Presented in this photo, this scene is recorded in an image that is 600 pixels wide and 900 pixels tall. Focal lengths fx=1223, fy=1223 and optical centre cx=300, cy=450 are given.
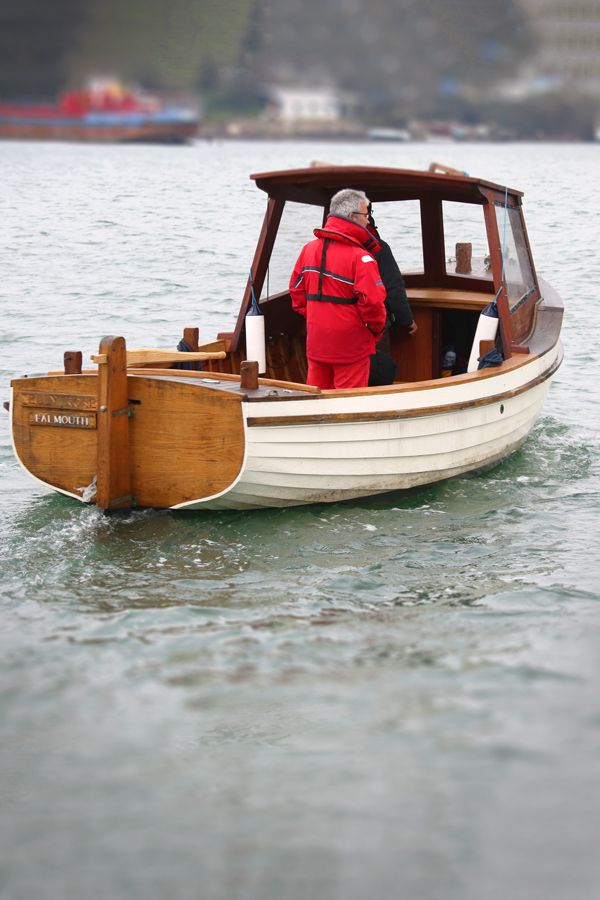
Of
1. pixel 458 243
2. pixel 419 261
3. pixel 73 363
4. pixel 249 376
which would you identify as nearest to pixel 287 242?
pixel 419 261

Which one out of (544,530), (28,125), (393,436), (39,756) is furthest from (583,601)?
(28,125)

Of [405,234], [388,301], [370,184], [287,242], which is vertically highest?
[370,184]

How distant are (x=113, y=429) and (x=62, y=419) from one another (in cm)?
37

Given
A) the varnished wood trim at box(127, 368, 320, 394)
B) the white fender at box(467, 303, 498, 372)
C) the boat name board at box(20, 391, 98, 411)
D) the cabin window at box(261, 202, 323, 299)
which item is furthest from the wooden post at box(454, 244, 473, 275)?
the boat name board at box(20, 391, 98, 411)

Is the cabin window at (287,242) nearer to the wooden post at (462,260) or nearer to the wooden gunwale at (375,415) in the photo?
the wooden post at (462,260)

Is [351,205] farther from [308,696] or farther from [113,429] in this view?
[308,696]

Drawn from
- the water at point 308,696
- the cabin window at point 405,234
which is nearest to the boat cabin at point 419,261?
the cabin window at point 405,234

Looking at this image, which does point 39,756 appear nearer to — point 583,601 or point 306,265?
point 583,601

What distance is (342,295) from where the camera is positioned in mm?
7879

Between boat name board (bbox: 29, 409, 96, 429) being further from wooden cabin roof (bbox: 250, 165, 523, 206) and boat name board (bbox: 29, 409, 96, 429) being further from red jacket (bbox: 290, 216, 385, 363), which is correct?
wooden cabin roof (bbox: 250, 165, 523, 206)

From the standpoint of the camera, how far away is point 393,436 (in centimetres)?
794

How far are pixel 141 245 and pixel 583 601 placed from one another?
21.9 metres

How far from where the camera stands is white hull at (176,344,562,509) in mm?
7406

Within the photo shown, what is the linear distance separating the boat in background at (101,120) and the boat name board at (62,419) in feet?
319
